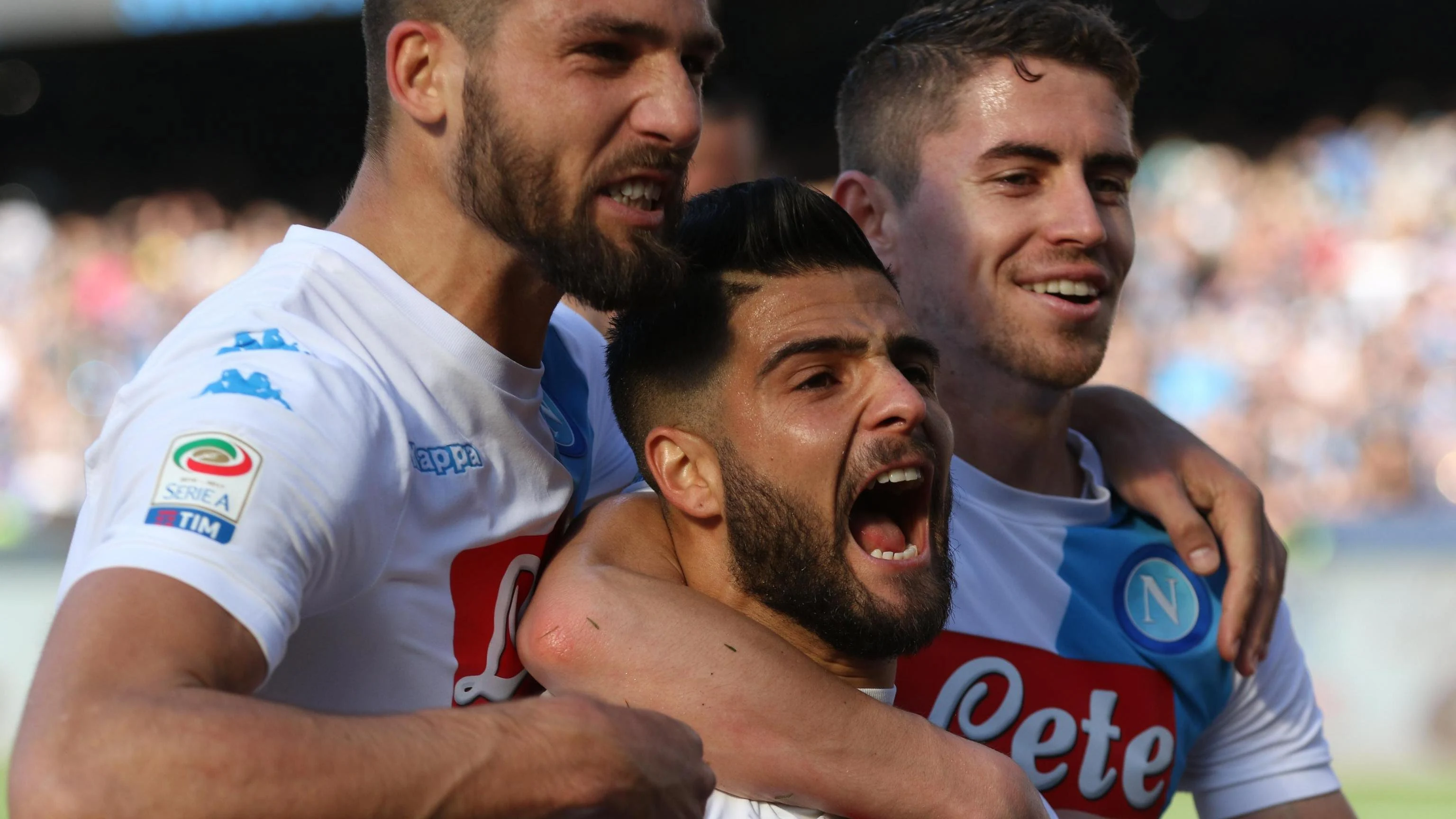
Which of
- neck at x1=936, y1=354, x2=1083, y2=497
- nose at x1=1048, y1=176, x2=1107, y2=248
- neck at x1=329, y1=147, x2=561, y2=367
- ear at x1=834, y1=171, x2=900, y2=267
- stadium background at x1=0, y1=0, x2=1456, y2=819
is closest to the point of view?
neck at x1=329, y1=147, x2=561, y2=367

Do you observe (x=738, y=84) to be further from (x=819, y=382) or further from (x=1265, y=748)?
(x=819, y=382)

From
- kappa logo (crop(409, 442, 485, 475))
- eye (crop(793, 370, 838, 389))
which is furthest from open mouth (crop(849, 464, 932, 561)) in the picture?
kappa logo (crop(409, 442, 485, 475))

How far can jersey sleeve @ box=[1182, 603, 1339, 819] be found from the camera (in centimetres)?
309

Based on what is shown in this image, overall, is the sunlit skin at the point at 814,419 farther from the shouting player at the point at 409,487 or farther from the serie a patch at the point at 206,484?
the serie a patch at the point at 206,484

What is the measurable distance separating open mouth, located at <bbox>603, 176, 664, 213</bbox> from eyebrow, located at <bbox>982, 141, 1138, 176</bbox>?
101cm

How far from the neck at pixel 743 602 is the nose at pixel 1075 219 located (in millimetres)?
1012

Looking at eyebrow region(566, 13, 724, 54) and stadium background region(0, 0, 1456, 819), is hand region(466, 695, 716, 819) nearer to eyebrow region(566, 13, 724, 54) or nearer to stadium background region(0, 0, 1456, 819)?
eyebrow region(566, 13, 724, 54)

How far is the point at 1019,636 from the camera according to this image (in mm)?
2791

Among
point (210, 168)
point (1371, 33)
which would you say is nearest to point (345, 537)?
point (1371, 33)

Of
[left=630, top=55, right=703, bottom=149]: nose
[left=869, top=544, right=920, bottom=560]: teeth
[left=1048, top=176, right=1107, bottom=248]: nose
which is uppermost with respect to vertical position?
[left=1048, top=176, right=1107, bottom=248]: nose

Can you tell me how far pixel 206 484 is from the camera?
1.67m

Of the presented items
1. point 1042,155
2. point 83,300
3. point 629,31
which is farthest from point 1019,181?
point 83,300

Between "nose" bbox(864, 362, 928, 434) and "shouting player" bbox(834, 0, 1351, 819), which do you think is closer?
"nose" bbox(864, 362, 928, 434)

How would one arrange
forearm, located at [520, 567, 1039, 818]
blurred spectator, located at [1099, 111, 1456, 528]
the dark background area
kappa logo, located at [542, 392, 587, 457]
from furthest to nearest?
1. the dark background area
2. blurred spectator, located at [1099, 111, 1456, 528]
3. kappa logo, located at [542, 392, 587, 457]
4. forearm, located at [520, 567, 1039, 818]
